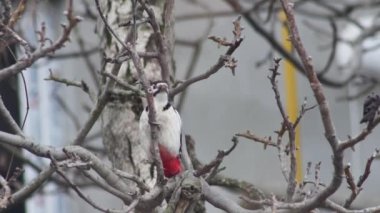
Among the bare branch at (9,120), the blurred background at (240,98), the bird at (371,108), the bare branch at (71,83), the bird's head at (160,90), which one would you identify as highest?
the blurred background at (240,98)

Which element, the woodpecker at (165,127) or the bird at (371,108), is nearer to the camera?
the bird at (371,108)

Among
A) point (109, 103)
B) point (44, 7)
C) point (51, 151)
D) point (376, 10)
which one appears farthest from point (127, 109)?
point (376, 10)

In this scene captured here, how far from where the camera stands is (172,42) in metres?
3.29

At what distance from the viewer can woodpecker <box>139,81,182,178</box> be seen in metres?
2.58

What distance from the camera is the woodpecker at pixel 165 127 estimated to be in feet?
8.48

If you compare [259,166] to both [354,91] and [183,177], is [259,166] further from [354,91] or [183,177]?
[183,177]

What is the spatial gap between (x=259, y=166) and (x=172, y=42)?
11.7 feet

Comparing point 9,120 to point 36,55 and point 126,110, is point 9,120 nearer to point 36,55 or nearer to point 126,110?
point 36,55

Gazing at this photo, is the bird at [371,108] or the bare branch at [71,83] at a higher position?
the bare branch at [71,83]

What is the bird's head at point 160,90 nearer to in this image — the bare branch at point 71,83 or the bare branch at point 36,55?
the bare branch at point 36,55

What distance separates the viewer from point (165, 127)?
2.59 meters

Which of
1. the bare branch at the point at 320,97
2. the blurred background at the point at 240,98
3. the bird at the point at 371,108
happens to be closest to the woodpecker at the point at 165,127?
the bare branch at the point at 320,97

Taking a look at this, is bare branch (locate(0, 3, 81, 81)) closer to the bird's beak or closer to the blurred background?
the bird's beak

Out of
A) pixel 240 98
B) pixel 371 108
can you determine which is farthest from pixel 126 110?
pixel 240 98
